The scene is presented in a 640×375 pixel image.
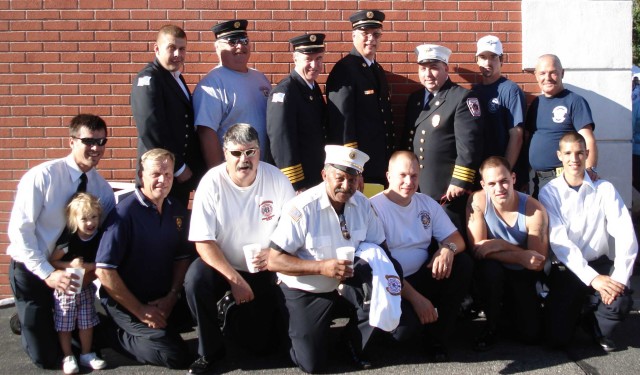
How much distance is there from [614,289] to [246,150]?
2.60 m

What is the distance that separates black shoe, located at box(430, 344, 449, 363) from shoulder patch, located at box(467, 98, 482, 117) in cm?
177

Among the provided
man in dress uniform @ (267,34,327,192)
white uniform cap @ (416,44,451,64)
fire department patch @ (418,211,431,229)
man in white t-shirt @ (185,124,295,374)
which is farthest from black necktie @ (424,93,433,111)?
man in white t-shirt @ (185,124,295,374)

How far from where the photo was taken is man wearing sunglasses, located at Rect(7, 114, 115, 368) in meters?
4.27

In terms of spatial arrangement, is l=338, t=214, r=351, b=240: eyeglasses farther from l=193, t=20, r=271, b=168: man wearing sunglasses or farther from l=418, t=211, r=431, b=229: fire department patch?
l=193, t=20, r=271, b=168: man wearing sunglasses

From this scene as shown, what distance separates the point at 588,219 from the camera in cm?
481

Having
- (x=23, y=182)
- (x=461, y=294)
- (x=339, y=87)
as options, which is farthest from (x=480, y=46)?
(x=23, y=182)

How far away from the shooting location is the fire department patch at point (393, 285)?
412cm

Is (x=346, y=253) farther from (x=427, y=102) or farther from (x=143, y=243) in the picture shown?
(x=427, y=102)

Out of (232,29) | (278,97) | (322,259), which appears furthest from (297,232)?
(232,29)

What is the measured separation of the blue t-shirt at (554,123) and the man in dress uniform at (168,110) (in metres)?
2.71

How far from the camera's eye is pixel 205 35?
5.96 m

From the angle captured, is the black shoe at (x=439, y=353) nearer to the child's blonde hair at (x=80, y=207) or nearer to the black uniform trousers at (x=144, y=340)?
the black uniform trousers at (x=144, y=340)

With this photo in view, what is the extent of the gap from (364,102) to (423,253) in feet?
4.30

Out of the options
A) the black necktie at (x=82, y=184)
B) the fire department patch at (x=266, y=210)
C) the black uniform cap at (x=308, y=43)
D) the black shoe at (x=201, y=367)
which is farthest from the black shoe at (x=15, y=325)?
the black uniform cap at (x=308, y=43)
